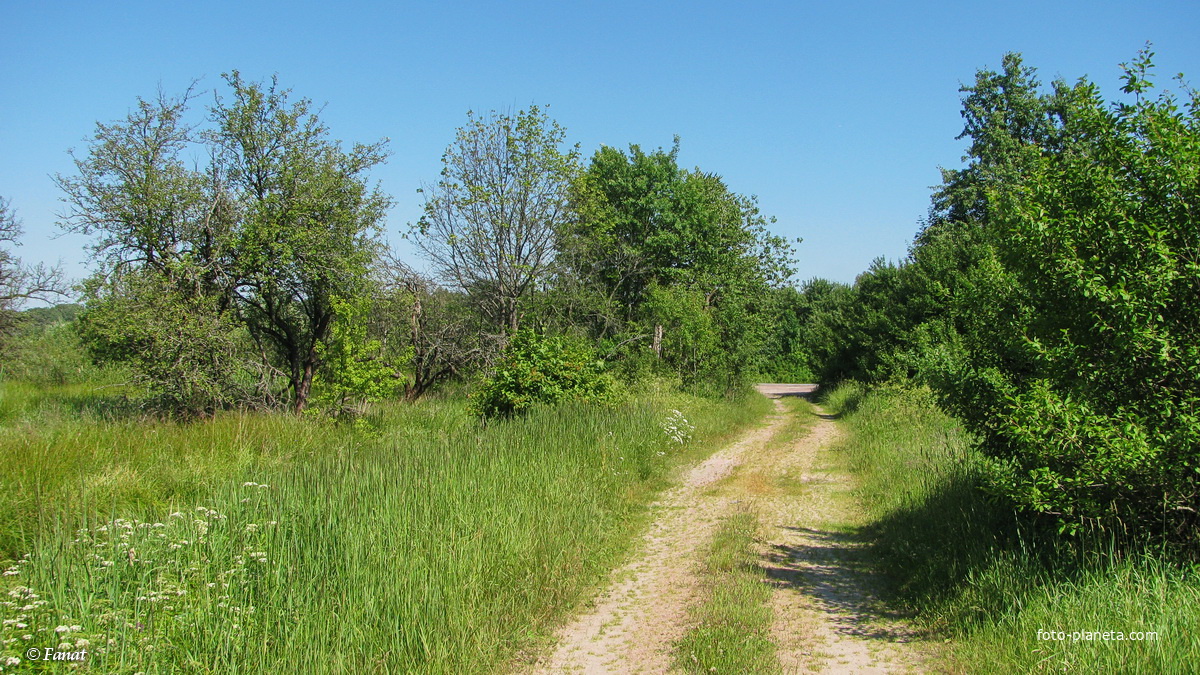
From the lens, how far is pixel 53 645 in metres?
3.26

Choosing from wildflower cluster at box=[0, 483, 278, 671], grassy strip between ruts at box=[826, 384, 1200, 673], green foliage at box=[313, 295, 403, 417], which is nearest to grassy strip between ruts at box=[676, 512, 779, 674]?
grassy strip between ruts at box=[826, 384, 1200, 673]

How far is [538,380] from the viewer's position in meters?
13.0

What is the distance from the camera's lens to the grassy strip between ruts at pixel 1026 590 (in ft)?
12.4

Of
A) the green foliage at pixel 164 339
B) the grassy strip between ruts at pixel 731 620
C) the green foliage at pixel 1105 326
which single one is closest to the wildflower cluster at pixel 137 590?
the grassy strip between ruts at pixel 731 620

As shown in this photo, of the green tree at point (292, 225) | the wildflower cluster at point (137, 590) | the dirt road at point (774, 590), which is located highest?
the green tree at point (292, 225)

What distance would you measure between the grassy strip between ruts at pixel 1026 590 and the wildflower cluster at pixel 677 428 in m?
5.58

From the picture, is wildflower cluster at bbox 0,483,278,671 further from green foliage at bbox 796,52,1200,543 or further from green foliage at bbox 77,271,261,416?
green foliage at bbox 77,271,261,416

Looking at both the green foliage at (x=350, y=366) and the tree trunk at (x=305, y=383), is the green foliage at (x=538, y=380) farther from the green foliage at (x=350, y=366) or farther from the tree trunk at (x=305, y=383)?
the tree trunk at (x=305, y=383)

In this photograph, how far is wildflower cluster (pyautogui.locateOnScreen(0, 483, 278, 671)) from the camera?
10.7ft

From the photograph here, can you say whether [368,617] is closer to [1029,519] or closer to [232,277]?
[1029,519]

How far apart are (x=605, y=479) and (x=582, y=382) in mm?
4473

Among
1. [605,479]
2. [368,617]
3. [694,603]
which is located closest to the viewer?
[368,617]

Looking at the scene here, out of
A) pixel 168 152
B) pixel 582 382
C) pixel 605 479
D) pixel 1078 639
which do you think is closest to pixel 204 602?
pixel 1078 639

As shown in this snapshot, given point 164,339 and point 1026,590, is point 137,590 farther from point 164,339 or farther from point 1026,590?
point 164,339
